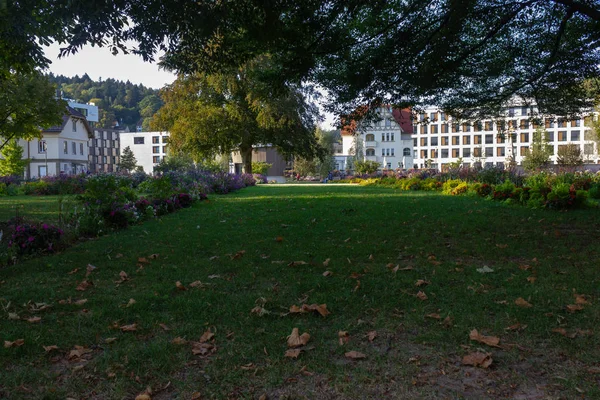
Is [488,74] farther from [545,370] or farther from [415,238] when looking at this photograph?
[545,370]

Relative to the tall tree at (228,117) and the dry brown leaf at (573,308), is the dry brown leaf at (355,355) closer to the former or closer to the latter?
the dry brown leaf at (573,308)

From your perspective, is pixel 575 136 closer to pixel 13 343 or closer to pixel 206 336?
pixel 206 336

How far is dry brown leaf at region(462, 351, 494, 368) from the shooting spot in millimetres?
2805

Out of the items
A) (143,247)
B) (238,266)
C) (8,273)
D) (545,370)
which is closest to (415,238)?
(238,266)

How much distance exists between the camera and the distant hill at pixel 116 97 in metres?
121

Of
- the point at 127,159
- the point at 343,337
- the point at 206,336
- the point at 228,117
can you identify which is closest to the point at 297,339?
the point at 343,337

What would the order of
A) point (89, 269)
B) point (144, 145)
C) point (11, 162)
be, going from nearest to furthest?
point (89, 269), point (11, 162), point (144, 145)

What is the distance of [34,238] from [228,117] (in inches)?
1041

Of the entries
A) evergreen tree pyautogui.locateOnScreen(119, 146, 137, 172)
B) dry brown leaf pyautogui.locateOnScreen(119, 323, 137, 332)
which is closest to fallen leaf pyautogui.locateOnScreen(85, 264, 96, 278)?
dry brown leaf pyautogui.locateOnScreen(119, 323, 137, 332)

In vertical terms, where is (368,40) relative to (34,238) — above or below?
above

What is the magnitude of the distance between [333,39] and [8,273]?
5484 mm

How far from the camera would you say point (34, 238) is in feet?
21.3

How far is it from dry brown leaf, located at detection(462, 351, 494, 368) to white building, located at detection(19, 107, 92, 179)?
2037 inches

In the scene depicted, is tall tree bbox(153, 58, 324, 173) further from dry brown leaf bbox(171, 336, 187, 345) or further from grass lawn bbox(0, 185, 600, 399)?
dry brown leaf bbox(171, 336, 187, 345)
